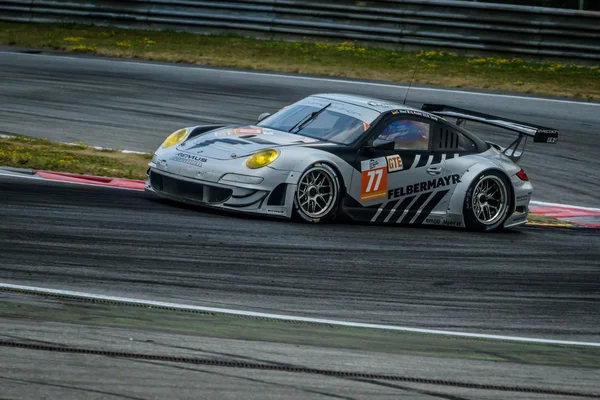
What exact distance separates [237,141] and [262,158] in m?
0.56

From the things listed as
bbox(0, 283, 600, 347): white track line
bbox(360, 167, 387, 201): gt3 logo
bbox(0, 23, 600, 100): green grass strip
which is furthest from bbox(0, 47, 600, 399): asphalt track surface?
bbox(0, 23, 600, 100): green grass strip

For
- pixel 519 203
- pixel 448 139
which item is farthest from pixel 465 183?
pixel 519 203

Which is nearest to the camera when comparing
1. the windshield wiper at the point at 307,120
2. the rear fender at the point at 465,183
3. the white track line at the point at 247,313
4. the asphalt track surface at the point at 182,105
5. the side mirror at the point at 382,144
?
the white track line at the point at 247,313

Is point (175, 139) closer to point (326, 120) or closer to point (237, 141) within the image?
point (237, 141)

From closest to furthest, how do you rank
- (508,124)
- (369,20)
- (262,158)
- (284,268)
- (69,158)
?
(284,268) → (262,158) → (508,124) → (69,158) → (369,20)

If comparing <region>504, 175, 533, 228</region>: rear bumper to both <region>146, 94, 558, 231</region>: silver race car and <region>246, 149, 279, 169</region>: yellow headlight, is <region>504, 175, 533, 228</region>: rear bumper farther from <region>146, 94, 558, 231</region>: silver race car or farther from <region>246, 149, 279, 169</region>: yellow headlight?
<region>246, 149, 279, 169</region>: yellow headlight

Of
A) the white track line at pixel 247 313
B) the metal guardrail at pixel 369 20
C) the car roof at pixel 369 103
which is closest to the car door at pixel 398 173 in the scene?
the car roof at pixel 369 103

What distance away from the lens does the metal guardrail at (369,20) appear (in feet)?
66.0

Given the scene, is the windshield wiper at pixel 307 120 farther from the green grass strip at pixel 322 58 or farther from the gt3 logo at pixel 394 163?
the green grass strip at pixel 322 58

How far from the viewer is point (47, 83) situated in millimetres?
17188

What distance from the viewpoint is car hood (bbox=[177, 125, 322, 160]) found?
9977mm

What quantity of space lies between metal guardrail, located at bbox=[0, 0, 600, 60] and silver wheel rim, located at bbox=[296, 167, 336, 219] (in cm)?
1122

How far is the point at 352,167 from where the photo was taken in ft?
33.2

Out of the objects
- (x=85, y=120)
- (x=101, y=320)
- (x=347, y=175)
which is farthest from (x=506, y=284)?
(x=85, y=120)
